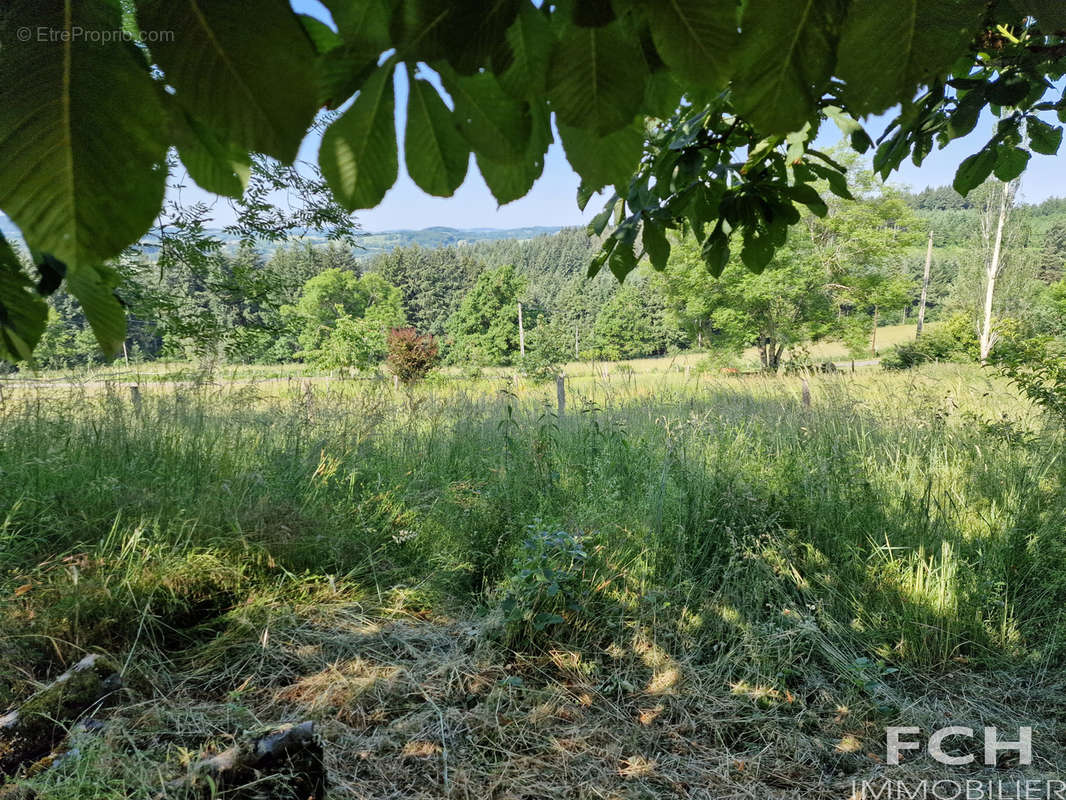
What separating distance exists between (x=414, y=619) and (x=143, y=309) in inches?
126

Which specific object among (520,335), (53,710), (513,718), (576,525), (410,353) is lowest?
(513,718)

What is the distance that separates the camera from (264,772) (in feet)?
4.71

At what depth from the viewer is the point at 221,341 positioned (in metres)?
4.86

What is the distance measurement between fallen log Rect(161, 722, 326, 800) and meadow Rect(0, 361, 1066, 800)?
0.15 m

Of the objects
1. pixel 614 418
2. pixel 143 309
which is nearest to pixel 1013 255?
pixel 614 418

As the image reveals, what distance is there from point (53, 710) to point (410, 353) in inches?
651

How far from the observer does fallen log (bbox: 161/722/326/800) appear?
1397mm

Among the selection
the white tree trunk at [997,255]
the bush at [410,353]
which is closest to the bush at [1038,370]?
the bush at [410,353]

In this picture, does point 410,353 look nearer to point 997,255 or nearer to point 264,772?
point 264,772

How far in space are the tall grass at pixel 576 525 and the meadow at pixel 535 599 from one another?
2cm

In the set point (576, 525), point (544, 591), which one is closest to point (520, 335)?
point (576, 525)

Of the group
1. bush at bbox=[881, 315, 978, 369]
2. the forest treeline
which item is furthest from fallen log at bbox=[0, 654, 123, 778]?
bush at bbox=[881, 315, 978, 369]

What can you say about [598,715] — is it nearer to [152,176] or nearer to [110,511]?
[152,176]

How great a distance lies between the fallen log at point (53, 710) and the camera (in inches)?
62.7
